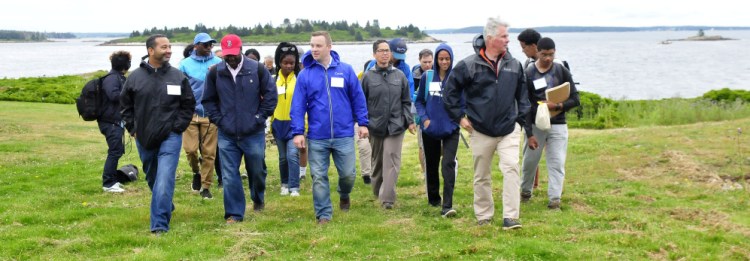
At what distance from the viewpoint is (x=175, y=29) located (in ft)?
613

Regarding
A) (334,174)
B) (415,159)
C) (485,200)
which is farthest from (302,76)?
(415,159)

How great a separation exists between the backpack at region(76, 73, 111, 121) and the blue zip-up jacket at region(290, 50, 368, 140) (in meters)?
3.74

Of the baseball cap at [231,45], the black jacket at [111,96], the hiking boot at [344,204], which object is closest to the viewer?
the baseball cap at [231,45]

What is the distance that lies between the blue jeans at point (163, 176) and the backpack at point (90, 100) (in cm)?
289

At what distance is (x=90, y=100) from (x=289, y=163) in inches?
111

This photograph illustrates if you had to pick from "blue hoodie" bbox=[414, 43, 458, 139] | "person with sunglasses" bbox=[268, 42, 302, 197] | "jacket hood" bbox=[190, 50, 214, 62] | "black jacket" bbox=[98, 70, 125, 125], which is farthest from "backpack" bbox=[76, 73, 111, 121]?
"blue hoodie" bbox=[414, 43, 458, 139]

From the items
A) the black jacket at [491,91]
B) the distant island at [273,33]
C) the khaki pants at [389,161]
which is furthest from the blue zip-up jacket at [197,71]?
the distant island at [273,33]

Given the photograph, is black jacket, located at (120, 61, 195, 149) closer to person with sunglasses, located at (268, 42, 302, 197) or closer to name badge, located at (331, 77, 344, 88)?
name badge, located at (331, 77, 344, 88)

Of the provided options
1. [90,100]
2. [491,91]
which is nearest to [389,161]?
[491,91]

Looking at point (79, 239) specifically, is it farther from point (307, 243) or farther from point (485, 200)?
point (485, 200)

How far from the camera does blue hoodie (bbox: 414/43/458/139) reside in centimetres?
864

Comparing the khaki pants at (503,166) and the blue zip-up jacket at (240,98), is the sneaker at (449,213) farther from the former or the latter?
the blue zip-up jacket at (240,98)

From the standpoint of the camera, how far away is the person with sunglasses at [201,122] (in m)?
9.78

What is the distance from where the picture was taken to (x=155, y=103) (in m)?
7.65
